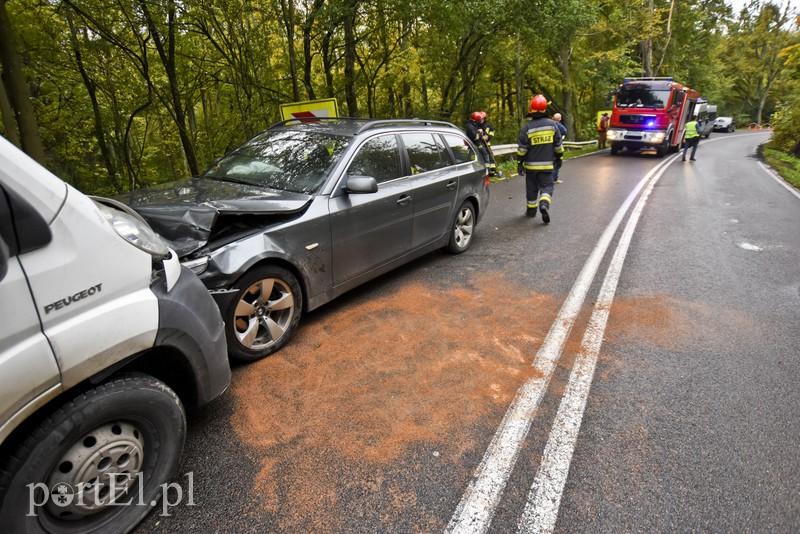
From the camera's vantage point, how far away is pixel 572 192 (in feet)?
34.0

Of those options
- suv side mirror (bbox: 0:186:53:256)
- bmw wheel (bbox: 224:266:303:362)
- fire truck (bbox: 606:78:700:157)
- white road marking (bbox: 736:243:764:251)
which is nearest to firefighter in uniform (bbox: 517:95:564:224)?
white road marking (bbox: 736:243:764:251)

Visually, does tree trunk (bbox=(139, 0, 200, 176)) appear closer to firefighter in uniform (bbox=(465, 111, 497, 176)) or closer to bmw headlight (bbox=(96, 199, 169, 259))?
firefighter in uniform (bbox=(465, 111, 497, 176))

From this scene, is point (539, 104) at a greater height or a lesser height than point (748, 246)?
greater

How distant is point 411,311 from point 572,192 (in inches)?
305

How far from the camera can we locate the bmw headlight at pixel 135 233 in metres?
1.91

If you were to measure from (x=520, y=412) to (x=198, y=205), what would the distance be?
8.36 feet

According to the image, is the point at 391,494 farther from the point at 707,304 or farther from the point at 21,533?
the point at 707,304

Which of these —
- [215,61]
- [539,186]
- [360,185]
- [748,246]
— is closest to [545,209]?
[539,186]

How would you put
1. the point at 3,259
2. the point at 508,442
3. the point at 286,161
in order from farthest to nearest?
the point at 286,161 < the point at 508,442 < the point at 3,259

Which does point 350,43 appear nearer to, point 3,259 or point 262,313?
point 262,313

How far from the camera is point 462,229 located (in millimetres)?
5812

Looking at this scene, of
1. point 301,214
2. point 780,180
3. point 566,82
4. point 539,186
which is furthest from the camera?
point 566,82

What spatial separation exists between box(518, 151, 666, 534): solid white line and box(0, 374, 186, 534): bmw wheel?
1701 mm

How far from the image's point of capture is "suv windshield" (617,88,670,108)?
56.0 ft
